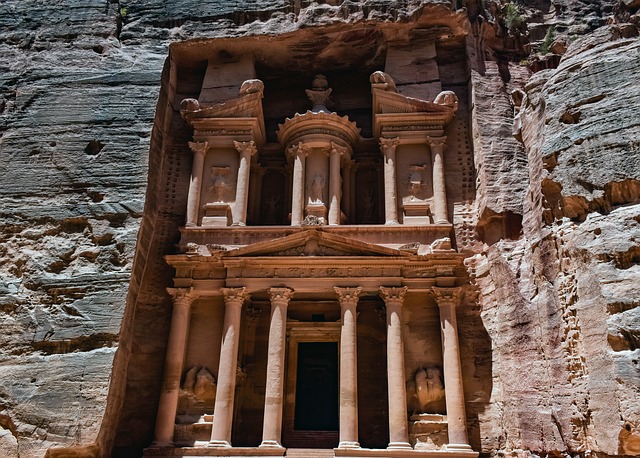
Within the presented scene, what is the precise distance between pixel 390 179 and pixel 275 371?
490cm

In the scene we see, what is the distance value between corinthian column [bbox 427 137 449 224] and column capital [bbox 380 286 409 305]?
1807mm

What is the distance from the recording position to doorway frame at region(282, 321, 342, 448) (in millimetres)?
12289

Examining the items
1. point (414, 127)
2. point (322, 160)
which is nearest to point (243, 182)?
point (322, 160)

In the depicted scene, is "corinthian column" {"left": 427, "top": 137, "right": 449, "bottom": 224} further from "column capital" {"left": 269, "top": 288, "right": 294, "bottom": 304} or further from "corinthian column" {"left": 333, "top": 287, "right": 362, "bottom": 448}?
"column capital" {"left": 269, "top": 288, "right": 294, "bottom": 304}

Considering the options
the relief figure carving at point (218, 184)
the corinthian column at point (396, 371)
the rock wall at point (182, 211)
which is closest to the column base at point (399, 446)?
the corinthian column at point (396, 371)

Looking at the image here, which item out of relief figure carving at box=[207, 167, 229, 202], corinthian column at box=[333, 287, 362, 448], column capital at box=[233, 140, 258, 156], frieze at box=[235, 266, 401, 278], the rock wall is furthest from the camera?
column capital at box=[233, 140, 258, 156]

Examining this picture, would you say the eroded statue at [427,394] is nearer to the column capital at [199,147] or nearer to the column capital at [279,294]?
the column capital at [279,294]

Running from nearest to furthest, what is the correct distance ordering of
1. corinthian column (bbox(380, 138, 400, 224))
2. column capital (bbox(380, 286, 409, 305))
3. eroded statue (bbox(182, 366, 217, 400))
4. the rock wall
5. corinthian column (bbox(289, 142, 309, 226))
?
Result: the rock wall → eroded statue (bbox(182, 366, 217, 400)) → column capital (bbox(380, 286, 409, 305)) → corinthian column (bbox(380, 138, 400, 224)) → corinthian column (bbox(289, 142, 309, 226))

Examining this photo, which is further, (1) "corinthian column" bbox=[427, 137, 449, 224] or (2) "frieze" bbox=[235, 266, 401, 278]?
(1) "corinthian column" bbox=[427, 137, 449, 224]

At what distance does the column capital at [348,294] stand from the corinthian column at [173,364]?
296 centimetres

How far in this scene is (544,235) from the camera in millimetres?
9836

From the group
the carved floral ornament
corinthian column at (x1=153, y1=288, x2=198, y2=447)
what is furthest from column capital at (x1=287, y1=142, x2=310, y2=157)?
corinthian column at (x1=153, y1=288, x2=198, y2=447)

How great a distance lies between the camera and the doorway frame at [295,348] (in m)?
12.3

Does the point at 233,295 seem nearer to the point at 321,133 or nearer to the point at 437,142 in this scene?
the point at 321,133
